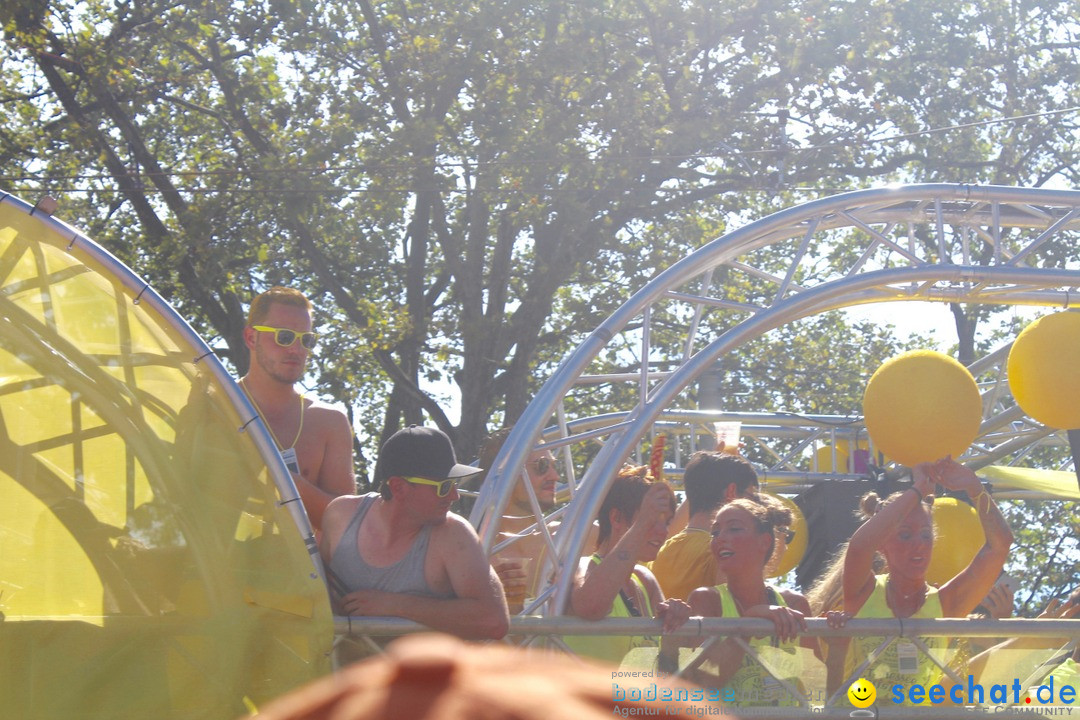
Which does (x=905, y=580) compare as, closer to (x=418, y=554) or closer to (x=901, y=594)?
(x=901, y=594)

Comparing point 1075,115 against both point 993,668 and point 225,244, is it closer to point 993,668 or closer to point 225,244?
point 225,244

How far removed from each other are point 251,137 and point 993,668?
34.3 ft

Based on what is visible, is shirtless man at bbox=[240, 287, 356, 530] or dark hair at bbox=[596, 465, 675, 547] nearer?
shirtless man at bbox=[240, 287, 356, 530]

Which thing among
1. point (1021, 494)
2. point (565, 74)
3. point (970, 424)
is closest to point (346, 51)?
point (565, 74)

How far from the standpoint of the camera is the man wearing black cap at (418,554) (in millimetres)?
3455

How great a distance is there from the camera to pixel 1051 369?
18.6ft

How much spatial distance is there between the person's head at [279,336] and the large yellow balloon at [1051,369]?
3.58 m

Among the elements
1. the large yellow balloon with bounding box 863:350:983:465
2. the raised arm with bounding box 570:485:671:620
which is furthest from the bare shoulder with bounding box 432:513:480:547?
the large yellow balloon with bounding box 863:350:983:465

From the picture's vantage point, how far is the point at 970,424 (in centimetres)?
535

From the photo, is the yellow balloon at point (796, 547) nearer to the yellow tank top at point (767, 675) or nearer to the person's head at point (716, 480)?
the person's head at point (716, 480)

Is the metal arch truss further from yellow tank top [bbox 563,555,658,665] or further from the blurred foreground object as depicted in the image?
the blurred foreground object

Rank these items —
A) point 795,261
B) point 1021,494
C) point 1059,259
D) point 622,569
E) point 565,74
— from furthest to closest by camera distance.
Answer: point 1059,259 < point 565,74 < point 1021,494 < point 795,261 < point 622,569

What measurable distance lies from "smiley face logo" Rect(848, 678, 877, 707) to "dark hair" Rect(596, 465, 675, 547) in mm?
947

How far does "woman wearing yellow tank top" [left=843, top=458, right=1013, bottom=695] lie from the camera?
156 inches
